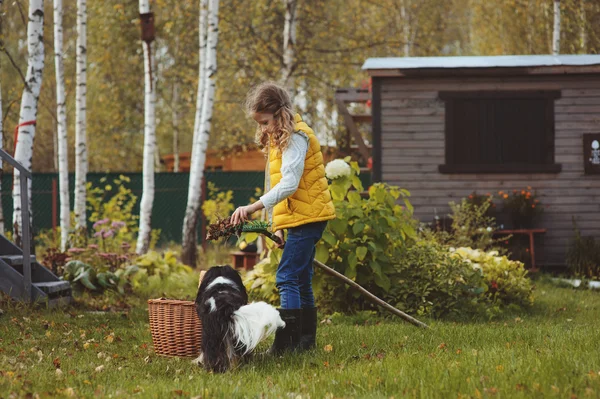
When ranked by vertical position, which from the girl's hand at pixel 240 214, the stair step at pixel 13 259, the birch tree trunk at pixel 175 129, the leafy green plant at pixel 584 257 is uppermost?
the birch tree trunk at pixel 175 129

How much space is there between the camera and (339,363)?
527 cm

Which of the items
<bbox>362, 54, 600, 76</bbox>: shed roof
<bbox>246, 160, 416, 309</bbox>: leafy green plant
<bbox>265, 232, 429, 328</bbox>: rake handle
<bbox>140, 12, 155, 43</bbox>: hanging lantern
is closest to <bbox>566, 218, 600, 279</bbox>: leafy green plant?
<bbox>362, 54, 600, 76</bbox>: shed roof

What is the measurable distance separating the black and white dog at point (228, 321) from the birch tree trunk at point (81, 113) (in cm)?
791

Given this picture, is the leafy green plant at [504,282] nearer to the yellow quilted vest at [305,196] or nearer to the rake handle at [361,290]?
the rake handle at [361,290]

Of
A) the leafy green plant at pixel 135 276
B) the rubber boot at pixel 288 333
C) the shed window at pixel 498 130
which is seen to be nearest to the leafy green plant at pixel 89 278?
the leafy green plant at pixel 135 276

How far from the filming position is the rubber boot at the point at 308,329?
18.8ft

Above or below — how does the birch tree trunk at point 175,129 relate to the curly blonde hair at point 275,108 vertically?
above

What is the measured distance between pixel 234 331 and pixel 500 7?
21554 mm

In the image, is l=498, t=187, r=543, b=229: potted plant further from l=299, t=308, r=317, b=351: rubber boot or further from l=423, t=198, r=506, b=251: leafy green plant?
l=299, t=308, r=317, b=351: rubber boot

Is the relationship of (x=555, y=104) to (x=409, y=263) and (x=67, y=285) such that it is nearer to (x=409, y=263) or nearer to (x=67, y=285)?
(x=409, y=263)

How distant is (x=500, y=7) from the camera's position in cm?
2450

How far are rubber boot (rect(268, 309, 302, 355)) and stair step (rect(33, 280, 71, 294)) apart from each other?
359 cm

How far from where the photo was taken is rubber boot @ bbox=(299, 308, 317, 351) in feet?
18.8

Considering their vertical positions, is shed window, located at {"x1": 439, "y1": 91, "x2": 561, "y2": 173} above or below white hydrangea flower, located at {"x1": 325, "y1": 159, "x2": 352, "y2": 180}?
above
